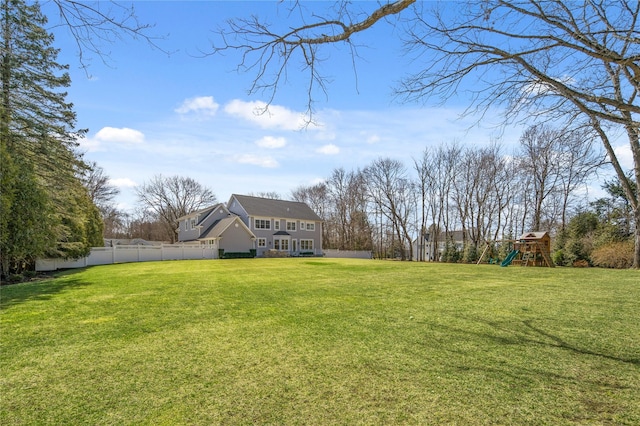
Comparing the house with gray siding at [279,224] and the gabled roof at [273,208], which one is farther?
the gabled roof at [273,208]

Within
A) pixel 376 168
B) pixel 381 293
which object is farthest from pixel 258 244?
pixel 381 293

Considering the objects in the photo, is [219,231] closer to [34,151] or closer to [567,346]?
[34,151]

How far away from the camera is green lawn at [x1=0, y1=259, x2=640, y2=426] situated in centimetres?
239

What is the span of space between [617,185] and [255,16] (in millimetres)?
23678

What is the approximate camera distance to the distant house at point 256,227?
101 feet

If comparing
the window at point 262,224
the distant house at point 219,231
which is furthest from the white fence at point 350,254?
the distant house at point 219,231

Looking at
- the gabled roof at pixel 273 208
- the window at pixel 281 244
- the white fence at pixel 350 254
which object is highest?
the gabled roof at pixel 273 208

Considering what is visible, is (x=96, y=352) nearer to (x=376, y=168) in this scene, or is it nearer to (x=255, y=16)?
(x=255, y=16)

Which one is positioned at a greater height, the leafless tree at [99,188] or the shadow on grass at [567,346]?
the leafless tree at [99,188]

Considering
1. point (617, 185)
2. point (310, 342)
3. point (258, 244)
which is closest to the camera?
point (310, 342)

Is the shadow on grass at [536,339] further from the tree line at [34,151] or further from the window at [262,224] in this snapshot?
the window at [262,224]

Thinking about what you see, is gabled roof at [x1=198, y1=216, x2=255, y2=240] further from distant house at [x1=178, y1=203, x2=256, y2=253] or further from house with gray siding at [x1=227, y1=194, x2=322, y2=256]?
house with gray siding at [x1=227, y1=194, x2=322, y2=256]

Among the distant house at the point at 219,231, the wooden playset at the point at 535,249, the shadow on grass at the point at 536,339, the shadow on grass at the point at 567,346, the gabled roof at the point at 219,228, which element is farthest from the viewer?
the gabled roof at the point at 219,228

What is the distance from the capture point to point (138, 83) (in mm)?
4902
